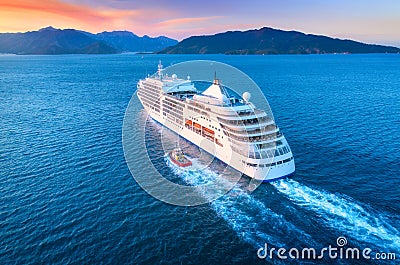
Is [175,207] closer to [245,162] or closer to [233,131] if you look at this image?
[245,162]

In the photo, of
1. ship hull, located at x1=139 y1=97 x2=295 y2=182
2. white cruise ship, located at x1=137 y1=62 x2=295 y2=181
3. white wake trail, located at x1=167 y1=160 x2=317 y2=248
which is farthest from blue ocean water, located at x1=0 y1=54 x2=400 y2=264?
white cruise ship, located at x1=137 y1=62 x2=295 y2=181

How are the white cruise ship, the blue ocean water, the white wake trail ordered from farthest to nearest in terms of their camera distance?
the white cruise ship < the white wake trail < the blue ocean water

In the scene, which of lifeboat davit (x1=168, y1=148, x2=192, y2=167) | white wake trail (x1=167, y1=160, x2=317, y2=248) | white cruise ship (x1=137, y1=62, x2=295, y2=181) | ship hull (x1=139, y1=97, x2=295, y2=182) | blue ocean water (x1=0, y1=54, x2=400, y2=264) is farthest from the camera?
lifeboat davit (x1=168, y1=148, x2=192, y2=167)

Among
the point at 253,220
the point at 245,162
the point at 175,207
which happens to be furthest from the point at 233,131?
the point at 253,220

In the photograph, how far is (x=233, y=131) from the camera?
46594 mm

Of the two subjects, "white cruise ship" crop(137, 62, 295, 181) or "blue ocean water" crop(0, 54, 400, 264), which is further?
"white cruise ship" crop(137, 62, 295, 181)

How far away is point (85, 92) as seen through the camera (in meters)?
116

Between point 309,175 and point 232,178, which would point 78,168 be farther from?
point 309,175

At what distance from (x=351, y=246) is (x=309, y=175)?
1548 cm

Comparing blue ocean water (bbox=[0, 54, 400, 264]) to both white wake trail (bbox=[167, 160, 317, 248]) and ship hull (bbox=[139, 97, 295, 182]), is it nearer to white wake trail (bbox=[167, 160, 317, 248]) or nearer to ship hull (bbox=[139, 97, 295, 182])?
white wake trail (bbox=[167, 160, 317, 248])

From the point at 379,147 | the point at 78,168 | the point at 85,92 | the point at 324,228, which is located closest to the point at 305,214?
the point at 324,228

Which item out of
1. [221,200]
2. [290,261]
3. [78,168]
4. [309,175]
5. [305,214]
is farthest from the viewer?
[78,168]

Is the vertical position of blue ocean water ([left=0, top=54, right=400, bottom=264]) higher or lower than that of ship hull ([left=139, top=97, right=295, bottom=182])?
lower

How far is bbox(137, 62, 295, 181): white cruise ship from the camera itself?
1663 inches
